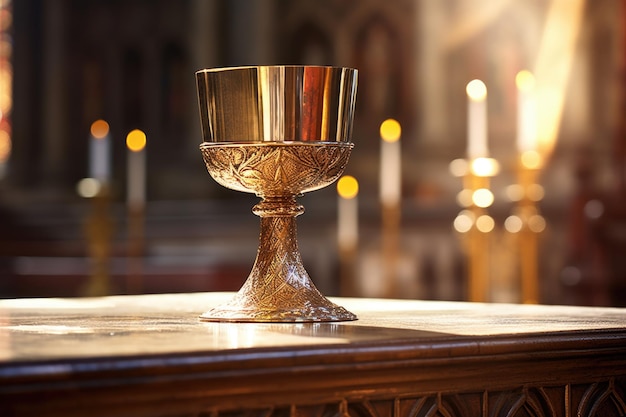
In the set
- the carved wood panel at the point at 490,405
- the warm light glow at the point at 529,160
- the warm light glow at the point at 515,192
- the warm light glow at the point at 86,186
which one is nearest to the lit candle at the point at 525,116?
the warm light glow at the point at 529,160

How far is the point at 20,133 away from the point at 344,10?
2.60 m

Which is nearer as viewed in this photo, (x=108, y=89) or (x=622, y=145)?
(x=622, y=145)

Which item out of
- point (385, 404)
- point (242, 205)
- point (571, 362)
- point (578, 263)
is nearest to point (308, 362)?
point (385, 404)

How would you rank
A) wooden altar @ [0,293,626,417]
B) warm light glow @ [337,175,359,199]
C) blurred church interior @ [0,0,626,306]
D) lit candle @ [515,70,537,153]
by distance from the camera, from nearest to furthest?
wooden altar @ [0,293,626,417] < lit candle @ [515,70,537,153] < warm light glow @ [337,175,359,199] < blurred church interior @ [0,0,626,306]

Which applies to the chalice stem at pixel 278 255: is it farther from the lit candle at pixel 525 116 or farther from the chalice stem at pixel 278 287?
the lit candle at pixel 525 116

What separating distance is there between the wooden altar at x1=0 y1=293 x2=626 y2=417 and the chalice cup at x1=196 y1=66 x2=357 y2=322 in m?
0.07

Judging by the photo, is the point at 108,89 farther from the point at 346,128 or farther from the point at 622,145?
the point at 346,128

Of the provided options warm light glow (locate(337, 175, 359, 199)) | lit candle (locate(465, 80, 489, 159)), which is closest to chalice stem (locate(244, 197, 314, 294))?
lit candle (locate(465, 80, 489, 159))

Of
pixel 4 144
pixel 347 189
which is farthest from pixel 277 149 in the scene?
pixel 4 144

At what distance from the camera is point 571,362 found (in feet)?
4.72

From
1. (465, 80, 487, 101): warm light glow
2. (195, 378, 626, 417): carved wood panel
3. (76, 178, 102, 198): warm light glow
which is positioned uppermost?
(76, 178, 102, 198): warm light glow

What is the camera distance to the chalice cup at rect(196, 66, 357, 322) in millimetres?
1562

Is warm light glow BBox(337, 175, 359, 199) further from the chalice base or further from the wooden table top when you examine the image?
the chalice base

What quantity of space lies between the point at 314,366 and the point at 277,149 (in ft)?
1.40
